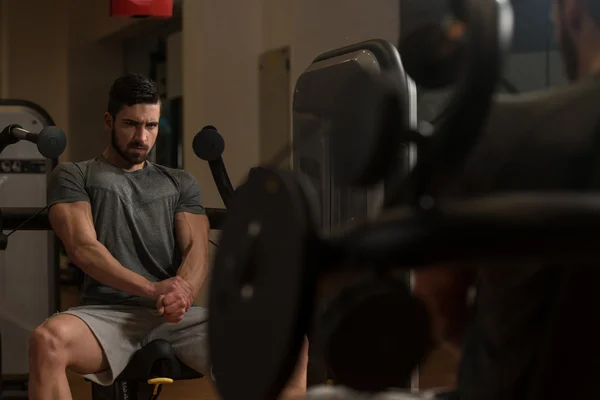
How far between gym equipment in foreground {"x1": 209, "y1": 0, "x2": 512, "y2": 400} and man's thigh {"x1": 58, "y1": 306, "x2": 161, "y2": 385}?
2.08m

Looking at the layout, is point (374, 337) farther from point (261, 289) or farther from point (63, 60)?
point (63, 60)

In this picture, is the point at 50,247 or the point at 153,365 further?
the point at 50,247

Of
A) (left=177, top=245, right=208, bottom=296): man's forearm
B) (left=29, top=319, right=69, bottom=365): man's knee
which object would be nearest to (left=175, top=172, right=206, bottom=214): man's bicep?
(left=177, top=245, right=208, bottom=296): man's forearm

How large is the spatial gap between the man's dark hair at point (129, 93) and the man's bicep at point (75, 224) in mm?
346

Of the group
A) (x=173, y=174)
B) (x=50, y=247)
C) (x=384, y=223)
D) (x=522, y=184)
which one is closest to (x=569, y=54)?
(x=522, y=184)

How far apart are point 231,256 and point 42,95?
333 inches

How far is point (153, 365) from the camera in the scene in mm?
2572

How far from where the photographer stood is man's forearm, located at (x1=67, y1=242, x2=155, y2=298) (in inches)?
106

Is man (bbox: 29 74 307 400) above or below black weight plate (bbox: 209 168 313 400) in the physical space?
below

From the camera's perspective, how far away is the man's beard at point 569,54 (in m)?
0.72

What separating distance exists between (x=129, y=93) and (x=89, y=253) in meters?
0.53

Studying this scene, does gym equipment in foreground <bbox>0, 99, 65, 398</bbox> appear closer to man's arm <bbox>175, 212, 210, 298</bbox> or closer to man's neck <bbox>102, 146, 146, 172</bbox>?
man's neck <bbox>102, 146, 146, 172</bbox>

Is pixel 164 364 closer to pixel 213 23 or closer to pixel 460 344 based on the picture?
pixel 460 344

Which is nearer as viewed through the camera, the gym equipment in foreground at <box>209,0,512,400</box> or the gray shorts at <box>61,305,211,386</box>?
the gym equipment in foreground at <box>209,0,512,400</box>
